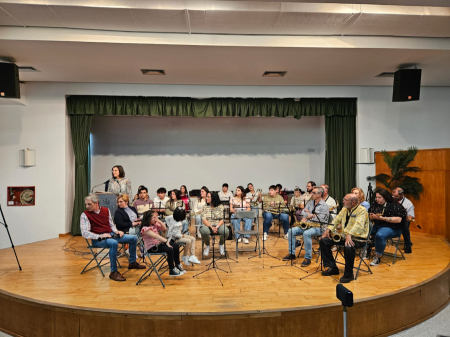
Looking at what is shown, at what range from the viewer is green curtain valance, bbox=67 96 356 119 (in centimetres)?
826

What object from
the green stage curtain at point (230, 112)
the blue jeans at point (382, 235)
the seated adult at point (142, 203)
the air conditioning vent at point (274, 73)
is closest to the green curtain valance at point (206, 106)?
the green stage curtain at point (230, 112)

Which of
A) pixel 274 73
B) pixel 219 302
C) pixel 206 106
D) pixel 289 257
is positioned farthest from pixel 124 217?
pixel 274 73

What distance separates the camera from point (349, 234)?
15.2 ft

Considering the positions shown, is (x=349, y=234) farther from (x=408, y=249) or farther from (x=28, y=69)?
(x=28, y=69)

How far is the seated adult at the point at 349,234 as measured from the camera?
15.1ft

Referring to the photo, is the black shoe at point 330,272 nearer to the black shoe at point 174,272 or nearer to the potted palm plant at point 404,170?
the black shoe at point 174,272

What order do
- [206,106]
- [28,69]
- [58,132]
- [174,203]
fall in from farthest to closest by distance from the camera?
1. [206,106]
2. [58,132]
3. [28,69]
4. [174,203]

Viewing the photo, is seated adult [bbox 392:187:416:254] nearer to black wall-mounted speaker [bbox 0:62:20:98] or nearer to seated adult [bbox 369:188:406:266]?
seated adult [bbox 369:188:406:266]

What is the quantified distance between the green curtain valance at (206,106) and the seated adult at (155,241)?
408cm

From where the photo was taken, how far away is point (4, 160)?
7789 millimetres

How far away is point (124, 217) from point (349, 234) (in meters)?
3.22

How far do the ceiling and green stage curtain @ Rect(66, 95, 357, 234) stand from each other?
2.94 ft

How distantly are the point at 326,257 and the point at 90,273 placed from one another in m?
3.32

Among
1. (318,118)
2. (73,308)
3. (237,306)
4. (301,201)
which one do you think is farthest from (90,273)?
(318,118)
